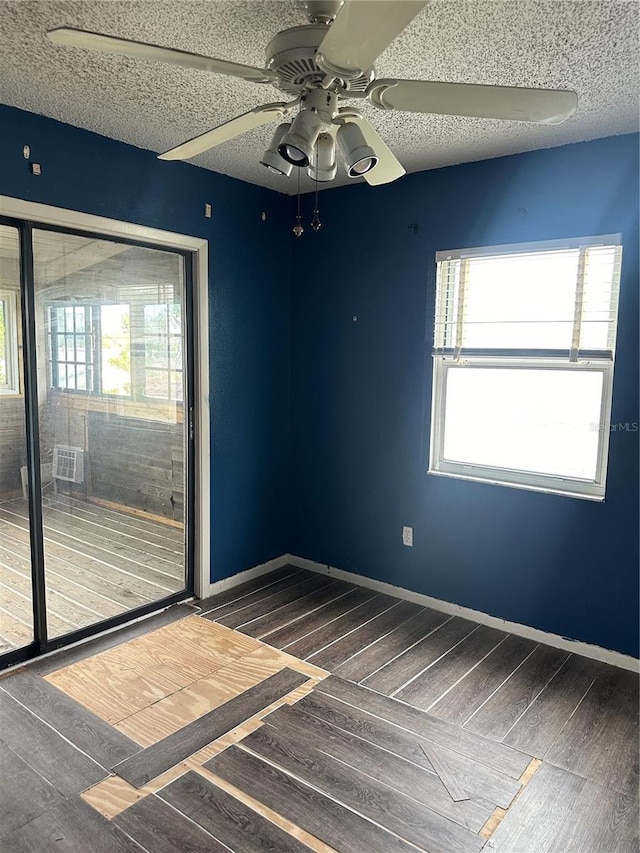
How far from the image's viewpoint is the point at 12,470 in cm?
287

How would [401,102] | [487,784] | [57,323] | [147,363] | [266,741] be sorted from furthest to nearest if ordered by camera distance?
1. [147,363]
2. [57,323]
3. [266,741]
4. [487,784]
5. [401,102]

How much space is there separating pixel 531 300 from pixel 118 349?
221 cm

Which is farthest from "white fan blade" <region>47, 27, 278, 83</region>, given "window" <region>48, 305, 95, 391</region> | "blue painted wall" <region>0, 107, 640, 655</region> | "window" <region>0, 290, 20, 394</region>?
"window" <region>48, 305, 95, 391</region>

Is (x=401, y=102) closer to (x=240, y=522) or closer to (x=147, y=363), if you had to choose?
(x=147, y=363)

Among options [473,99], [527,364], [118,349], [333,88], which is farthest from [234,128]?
[527,364]

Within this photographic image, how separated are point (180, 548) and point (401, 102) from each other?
2.84 metres

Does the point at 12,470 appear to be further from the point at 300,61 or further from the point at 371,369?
the point at 300,61

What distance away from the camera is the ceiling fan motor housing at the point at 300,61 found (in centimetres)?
151

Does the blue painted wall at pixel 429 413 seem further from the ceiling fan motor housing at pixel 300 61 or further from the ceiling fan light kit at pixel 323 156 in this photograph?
the ceiling fan motor housing at pixel 300 61

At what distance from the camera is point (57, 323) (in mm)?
2957

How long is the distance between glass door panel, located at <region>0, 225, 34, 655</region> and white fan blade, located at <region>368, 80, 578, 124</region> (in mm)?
1918

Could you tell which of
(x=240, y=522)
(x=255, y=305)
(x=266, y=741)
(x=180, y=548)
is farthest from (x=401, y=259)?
(x=266, y=741)

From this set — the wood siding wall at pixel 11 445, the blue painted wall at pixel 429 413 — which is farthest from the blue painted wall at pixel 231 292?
the wood siding wall at pixel 11 445

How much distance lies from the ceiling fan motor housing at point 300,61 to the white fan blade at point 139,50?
0.16ft
